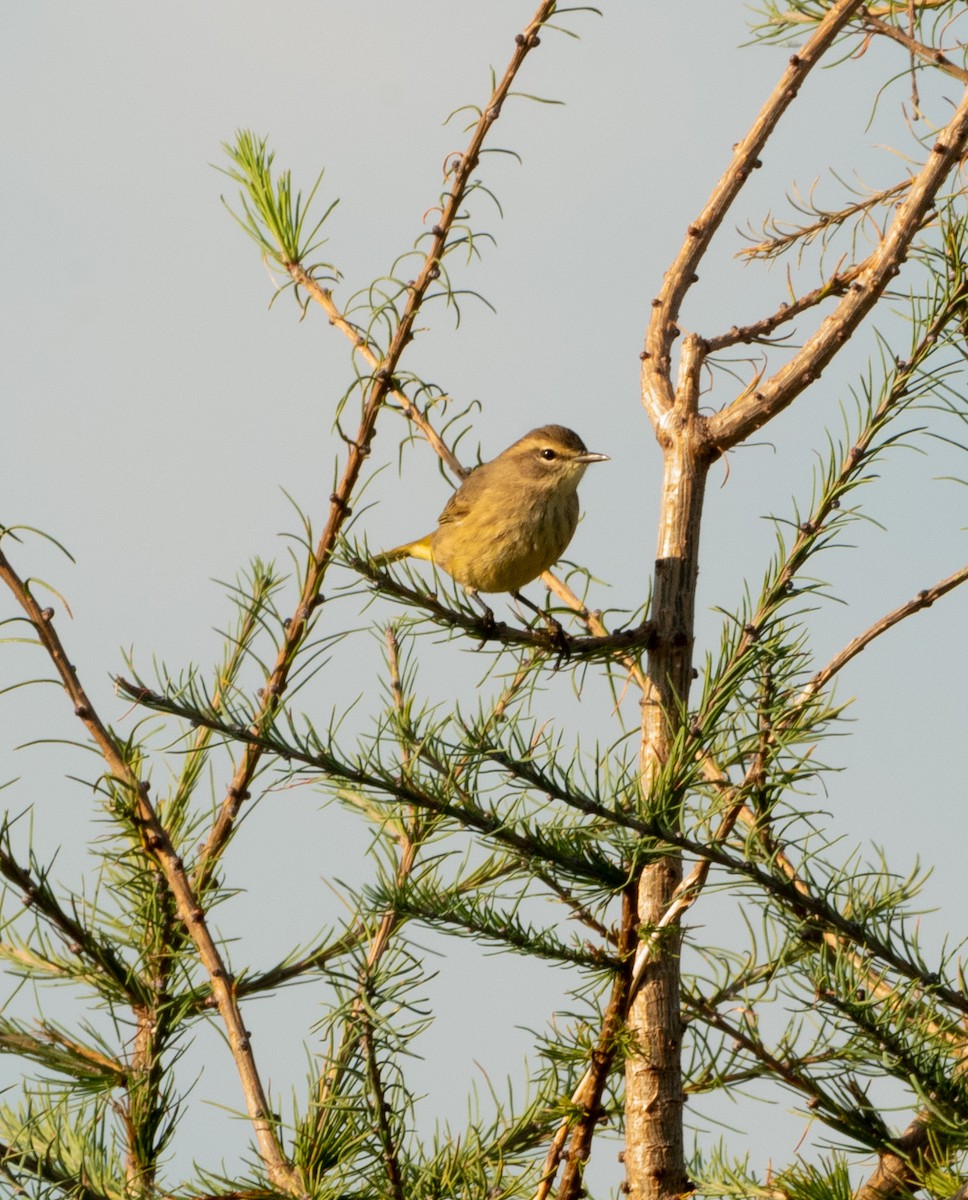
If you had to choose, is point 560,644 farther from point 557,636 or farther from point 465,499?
point 465,499

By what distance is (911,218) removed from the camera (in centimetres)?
291

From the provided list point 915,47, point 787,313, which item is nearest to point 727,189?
point 787,313

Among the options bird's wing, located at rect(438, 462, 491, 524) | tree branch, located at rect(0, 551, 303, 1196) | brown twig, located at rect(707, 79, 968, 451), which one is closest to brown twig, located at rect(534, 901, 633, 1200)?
tree branch, located at rect(0, 551, 303, 1196)

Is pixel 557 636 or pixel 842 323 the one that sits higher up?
pixel 842 323

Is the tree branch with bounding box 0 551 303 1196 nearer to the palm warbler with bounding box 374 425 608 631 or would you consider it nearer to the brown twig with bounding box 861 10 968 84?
the palm warbler with bounding box 374 425 608 631

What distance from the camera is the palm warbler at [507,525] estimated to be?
4.46 m

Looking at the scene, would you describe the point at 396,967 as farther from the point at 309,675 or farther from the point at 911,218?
the point at 911,218

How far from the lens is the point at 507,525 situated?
4469 mm

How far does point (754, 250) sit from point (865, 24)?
0.74 metres

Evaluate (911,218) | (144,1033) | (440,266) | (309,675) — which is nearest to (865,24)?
(911,218)

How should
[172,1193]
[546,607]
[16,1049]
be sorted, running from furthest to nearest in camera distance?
[546,607] → [16,1049] → [172,1193]

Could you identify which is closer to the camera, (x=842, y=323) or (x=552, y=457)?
(x=842, y=323)

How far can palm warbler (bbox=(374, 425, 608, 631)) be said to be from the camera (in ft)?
14.6

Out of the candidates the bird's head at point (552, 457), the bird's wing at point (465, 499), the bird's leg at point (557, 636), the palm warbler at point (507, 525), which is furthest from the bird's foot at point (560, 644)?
the bird's head at point (552, 457)
